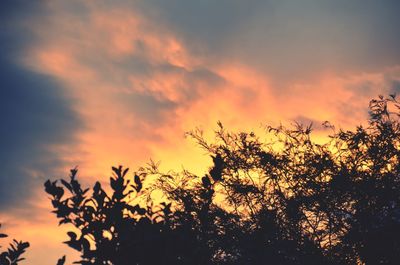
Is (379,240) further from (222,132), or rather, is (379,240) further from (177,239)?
(177,239)

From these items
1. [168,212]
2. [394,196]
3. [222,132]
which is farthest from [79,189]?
[222,132]

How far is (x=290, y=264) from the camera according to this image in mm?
11984

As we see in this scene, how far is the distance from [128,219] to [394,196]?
9.23 meters

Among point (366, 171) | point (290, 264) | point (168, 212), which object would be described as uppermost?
point (366, 171)

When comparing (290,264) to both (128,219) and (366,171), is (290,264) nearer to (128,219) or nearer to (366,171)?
(366,171)

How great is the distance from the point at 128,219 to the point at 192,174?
10.1 metres

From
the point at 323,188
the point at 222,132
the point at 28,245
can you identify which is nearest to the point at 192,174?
the point at 222,132

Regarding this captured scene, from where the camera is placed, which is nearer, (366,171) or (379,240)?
(379,240)

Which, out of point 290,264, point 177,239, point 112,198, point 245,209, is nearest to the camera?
point 177,239

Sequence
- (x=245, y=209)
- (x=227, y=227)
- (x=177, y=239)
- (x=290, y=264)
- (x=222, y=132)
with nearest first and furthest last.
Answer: (x=177, y=239), (x=290, y=264), (x=227, y=227), (x=245, y=209), (x=222, y=132)

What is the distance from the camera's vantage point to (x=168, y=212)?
531cm

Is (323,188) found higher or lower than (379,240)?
higher

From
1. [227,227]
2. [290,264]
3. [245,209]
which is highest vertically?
[245,209]

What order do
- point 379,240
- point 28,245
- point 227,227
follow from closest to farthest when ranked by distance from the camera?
point 28,245
point 379,240
point 227,227
